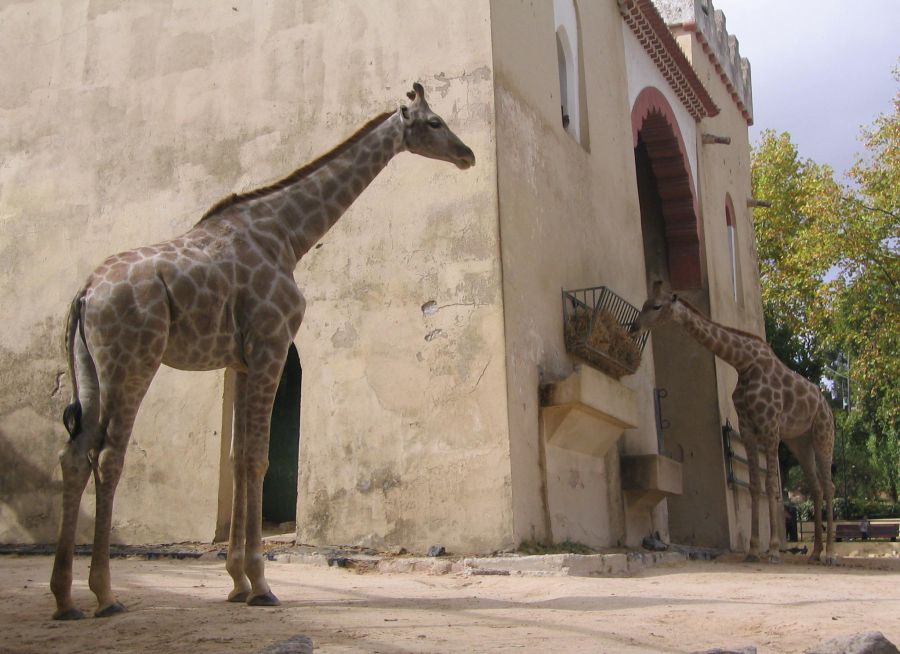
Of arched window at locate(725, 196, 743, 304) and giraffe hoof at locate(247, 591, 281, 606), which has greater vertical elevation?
arched window at locate(725, 196, 743, 304)

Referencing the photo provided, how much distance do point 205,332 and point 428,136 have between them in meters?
2.23

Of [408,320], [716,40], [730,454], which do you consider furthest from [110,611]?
[716,40]

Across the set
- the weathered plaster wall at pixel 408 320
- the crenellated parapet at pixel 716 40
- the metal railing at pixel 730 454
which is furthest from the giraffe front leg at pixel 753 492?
the crenellated parapet at pixel 716 40

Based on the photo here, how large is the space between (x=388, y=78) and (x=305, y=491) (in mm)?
4214

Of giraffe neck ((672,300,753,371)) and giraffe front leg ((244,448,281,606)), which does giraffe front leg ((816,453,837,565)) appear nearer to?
giraffe neck ((672,300,753,371))

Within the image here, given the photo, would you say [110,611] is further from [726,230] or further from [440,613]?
[726,230]

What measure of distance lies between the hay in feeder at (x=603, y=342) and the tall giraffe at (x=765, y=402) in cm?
75

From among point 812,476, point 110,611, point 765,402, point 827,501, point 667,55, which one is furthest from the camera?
point 667,55

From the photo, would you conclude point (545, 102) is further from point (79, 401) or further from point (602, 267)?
point (79, 401)

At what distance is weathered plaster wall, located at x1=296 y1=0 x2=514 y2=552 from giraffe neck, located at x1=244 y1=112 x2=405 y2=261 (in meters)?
2.53

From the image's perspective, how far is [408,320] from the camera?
9.66 m

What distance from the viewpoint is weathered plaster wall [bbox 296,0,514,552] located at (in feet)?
30.0

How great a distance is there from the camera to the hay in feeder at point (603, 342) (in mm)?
10602

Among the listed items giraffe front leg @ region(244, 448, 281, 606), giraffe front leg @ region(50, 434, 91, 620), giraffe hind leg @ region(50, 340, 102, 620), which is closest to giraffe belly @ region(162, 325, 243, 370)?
giraffe hind leg @ region(50, 340, 102, 620)
